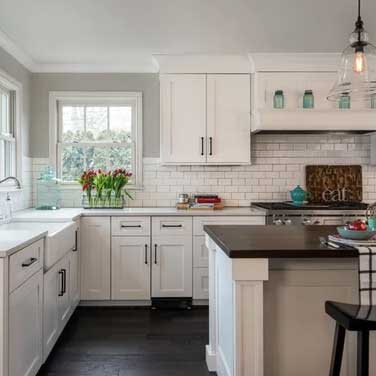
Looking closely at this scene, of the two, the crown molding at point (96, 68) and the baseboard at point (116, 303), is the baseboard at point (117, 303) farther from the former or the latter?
the crown molding at point (96, 68)

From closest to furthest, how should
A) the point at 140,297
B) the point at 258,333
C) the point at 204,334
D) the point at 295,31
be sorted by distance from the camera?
1. the point at 258,333
2. the point at 204,334
3. the point at 295,31
4. the point at 140,297

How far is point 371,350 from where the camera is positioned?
2.08 metres

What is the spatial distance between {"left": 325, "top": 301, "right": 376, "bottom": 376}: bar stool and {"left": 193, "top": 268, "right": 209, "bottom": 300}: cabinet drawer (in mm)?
2274

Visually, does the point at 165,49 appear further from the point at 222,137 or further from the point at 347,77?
the point at 347,77

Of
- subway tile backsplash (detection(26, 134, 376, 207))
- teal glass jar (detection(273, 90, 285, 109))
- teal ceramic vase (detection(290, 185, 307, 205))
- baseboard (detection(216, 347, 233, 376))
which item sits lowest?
baseboard (detection(216, 347, 233, 376))

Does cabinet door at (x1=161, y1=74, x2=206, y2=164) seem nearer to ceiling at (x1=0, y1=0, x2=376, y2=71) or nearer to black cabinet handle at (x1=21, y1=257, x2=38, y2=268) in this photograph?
ceiling at (x1=0, y1=0, x2=376, y2=71)

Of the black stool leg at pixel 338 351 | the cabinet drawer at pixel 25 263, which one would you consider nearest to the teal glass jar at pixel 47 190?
the cabinet drawer at pixel 25 263

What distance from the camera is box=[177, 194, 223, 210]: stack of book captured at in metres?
4.21

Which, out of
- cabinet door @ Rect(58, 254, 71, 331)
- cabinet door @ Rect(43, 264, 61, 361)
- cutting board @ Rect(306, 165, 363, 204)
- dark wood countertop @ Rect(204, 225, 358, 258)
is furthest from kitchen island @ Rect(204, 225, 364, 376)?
cutting board @ Rect(306, 165, 363, 204)

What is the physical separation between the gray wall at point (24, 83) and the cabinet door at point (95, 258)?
1.15 m

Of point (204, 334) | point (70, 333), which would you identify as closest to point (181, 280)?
point (204, 334)

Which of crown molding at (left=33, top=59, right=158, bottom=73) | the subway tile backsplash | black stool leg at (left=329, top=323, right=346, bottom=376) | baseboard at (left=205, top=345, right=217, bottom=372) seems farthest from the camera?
the subway tile backsplash

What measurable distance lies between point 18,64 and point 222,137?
7.00ft

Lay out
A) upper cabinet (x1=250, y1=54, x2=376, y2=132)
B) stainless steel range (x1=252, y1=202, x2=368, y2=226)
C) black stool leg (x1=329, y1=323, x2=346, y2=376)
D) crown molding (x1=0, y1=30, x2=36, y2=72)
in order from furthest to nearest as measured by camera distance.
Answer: upper cabinet (x1=250, y1=54, x2=376, y2=132) < stainless steel range (x1=252, y1=202, x2=368, y2=226) < crown molding (x1=0, y1=30, x2=36, y2=72) < black stool leg (x1=329, y1=323, x2=346, y2=376)
